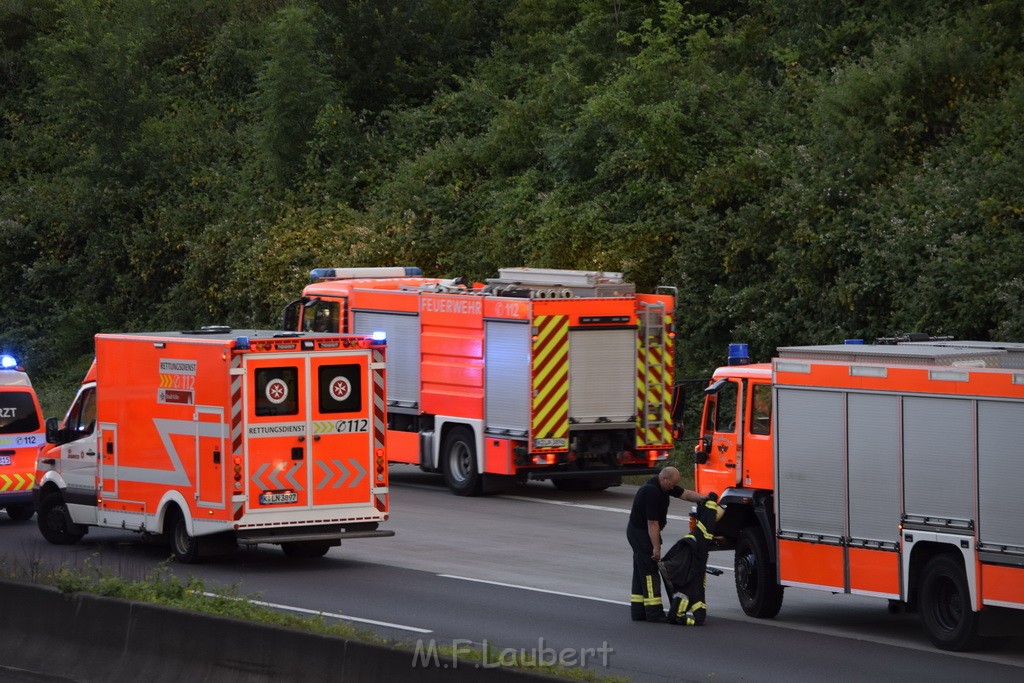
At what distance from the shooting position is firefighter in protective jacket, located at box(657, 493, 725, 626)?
1473 centimetres

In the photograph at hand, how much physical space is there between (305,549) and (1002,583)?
8816 millimetres

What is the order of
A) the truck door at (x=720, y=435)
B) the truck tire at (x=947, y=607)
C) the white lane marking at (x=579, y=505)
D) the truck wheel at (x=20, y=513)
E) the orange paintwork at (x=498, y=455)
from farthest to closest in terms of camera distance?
the orange paintwork at (x=498, y=455), the truck wheel at (x=20, y=513), the white lane marking at (x=579, y=505), the truck door at (x=720, y=435), the truck tire at (x=947, y=607)

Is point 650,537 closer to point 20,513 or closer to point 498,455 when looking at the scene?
point 498,455

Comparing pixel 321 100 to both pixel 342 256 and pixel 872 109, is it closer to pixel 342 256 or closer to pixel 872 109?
pixel 342 256

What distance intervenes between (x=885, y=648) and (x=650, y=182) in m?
18.7

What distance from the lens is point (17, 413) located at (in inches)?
857

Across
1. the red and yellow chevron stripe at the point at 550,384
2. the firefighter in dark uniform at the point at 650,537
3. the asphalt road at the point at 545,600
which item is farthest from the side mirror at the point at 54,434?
the firefighter in dark uniform at the point at 650,537

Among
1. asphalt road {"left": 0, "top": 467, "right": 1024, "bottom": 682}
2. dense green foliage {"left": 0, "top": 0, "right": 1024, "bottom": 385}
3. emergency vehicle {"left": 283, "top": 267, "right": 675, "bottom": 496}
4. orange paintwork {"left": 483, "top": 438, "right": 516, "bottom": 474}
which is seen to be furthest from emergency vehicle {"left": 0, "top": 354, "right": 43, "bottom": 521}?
dense green foliage {"left": 0, "top": 0, "right": 1024, "bottom": 385}

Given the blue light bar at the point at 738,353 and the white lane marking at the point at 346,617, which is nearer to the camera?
the white lane marking at the point at 346,617

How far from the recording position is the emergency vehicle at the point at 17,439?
21531 millimetres

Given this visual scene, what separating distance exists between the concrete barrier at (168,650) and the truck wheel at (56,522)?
291 inches

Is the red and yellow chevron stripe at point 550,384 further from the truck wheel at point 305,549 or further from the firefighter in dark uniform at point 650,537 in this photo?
the firefighter in dark uniform at point 650,537

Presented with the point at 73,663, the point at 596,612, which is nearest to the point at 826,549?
the point at 596,612

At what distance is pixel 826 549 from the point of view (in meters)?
14.4
